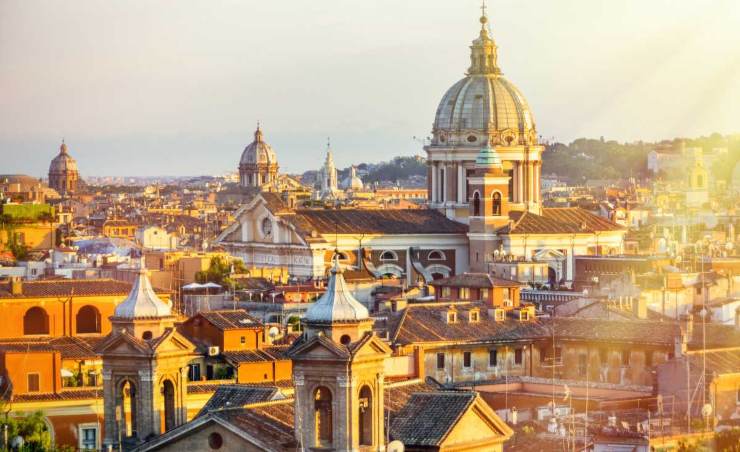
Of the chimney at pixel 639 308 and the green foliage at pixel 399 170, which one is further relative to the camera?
the green foliage at pixel 399 170

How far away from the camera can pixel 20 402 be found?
2698 cm

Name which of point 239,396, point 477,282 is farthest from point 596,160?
point 239,396

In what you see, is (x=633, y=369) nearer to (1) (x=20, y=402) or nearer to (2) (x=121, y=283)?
(2) (x=121, y=283)

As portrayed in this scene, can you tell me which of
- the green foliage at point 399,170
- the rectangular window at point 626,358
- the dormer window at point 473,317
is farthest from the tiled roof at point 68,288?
the green foliage at point 399,170

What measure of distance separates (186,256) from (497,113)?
818cm

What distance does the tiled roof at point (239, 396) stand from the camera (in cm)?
2209

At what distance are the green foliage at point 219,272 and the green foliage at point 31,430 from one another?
1846 cm

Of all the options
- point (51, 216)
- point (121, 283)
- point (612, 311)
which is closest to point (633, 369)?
point (612, 311)

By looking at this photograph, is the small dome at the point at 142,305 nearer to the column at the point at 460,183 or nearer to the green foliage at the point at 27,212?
the column at the point at 460,183

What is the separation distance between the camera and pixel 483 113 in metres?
53.2

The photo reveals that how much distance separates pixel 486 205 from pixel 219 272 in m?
6.88

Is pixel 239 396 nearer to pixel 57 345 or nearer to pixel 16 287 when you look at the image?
pixel 57 345

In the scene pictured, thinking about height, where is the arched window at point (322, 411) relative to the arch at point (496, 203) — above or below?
below

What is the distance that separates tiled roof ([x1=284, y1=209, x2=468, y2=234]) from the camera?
1959 inches
